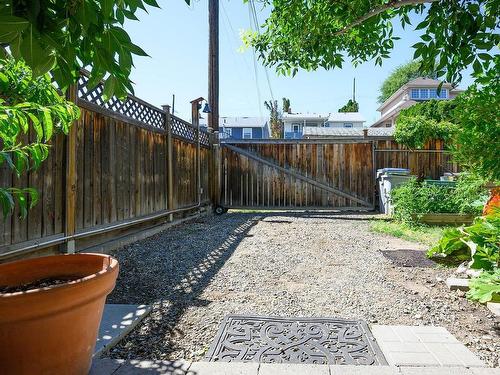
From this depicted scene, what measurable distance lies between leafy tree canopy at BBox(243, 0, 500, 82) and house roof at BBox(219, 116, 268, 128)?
24.9 meters

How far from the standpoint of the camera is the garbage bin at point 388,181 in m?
7.23

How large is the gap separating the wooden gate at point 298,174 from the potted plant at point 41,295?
271 inches

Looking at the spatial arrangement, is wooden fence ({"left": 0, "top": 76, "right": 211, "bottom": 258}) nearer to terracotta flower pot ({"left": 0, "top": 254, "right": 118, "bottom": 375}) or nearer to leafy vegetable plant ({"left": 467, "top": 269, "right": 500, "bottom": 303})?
terracotta flower pot ({"left": 0, "top": 254, "right": 118, "bottom": 375})

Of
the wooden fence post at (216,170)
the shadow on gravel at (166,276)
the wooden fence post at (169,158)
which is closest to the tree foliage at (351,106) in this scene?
the wooden fence post at (216,170)

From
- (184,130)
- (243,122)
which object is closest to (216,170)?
(184,130)

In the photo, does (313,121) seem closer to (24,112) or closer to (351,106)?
(351,106)

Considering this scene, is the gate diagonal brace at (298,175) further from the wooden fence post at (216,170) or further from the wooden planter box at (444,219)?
the wooden planter box at (444,219)

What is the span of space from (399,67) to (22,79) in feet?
140

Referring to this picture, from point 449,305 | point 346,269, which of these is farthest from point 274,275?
point 449,305

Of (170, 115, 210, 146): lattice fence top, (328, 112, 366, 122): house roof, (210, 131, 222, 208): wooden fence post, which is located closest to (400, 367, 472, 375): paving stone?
(170, 115, 210, 146): lattice fence top

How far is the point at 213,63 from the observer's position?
8727 millimetres

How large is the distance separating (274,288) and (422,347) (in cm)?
130

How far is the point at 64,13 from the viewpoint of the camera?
0.81 metres

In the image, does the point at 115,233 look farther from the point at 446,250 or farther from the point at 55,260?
the point at 446,250
